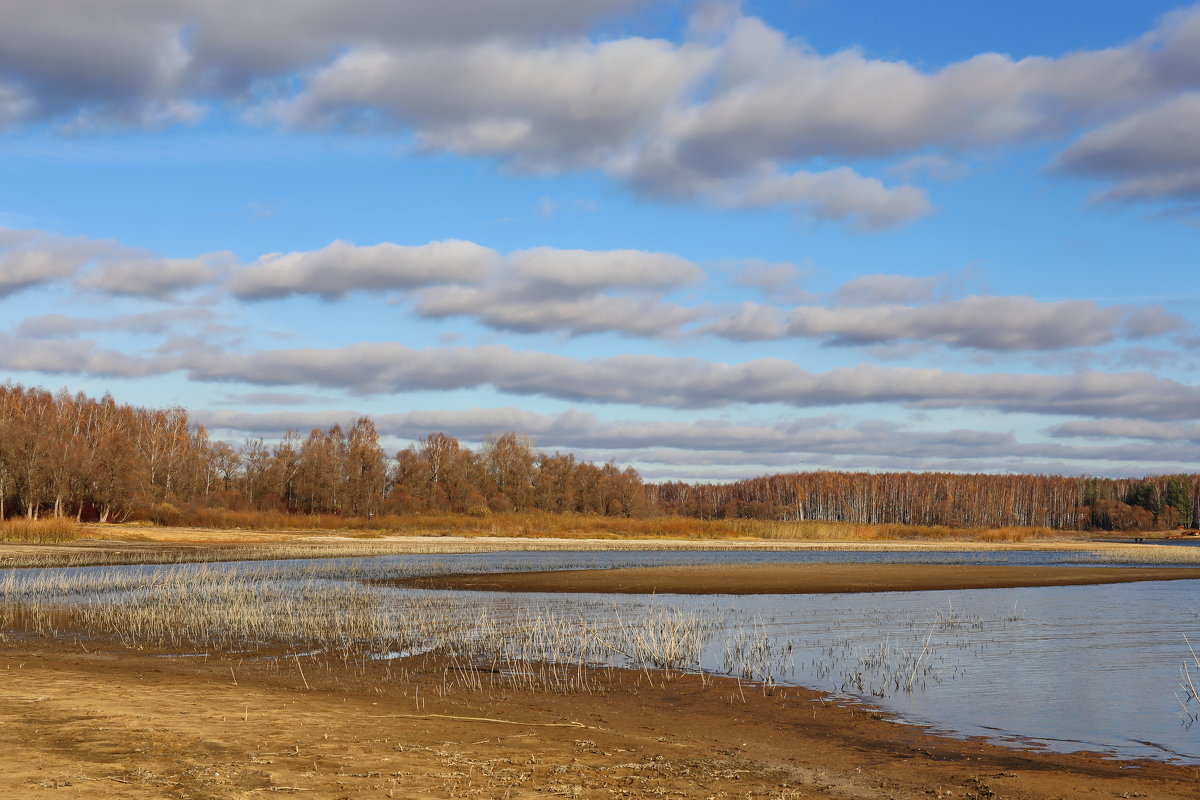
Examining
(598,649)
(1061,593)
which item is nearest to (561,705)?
(598,649)

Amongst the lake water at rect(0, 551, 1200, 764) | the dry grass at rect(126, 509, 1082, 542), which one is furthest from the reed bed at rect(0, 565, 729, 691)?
the dry grass at rect(126, 509, 1082, 542)

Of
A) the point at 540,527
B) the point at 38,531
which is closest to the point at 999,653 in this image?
the point at 38,531

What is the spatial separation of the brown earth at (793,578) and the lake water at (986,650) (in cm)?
286

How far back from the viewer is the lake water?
15.4 m

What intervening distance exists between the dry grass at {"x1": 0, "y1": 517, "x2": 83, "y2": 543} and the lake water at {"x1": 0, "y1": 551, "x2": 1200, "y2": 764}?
28.8 meters

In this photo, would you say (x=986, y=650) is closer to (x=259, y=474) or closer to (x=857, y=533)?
(x=857, y=533)

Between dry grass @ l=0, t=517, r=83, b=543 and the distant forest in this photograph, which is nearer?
dry grass @ l=0, t=517, r=83, b=543

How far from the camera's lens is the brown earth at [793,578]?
135 ft

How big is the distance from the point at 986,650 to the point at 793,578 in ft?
79.5

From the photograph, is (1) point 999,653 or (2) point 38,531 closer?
(1) point 999,653

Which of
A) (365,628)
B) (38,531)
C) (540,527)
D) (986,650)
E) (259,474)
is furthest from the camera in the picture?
(259,474)

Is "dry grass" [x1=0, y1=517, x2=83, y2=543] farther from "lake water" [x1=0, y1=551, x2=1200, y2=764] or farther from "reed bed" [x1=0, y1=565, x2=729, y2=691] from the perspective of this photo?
"reed bed" [x1=0, y1=565, x2=729, y2=691]

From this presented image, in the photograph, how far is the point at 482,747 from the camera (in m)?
12.5

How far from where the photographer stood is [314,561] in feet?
196
